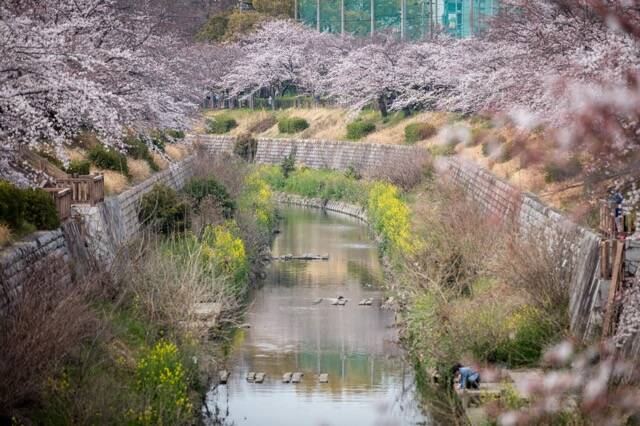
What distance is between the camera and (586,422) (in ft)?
50.6

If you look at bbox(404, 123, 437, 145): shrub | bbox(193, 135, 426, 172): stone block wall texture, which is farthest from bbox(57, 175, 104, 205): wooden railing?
bbox(404, 123, 437, 145): shrub

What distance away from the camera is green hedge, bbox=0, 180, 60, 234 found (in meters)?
20.9

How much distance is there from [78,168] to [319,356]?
6.75 m

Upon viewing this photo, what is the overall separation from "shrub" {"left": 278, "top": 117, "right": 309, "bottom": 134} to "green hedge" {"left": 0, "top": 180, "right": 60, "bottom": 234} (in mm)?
49943

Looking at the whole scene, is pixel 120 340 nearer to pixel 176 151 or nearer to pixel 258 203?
pixel 258 203

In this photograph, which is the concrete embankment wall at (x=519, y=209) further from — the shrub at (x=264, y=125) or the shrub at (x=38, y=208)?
the shrub at (x=38, y=208)

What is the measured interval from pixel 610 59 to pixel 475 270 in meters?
14.3

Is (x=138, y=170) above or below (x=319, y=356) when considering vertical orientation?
above

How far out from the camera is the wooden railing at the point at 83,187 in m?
26.5

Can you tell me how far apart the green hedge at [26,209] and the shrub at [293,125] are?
49.9 meters

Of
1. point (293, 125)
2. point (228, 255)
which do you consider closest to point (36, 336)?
point (228, 255)

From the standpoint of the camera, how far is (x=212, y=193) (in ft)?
130

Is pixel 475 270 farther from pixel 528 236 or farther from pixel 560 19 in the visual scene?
pixel 560 19

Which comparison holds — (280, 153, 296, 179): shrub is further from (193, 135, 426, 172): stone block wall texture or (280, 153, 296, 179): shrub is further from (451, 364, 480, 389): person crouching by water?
(451, 364, 480, 389): person crouching by water
